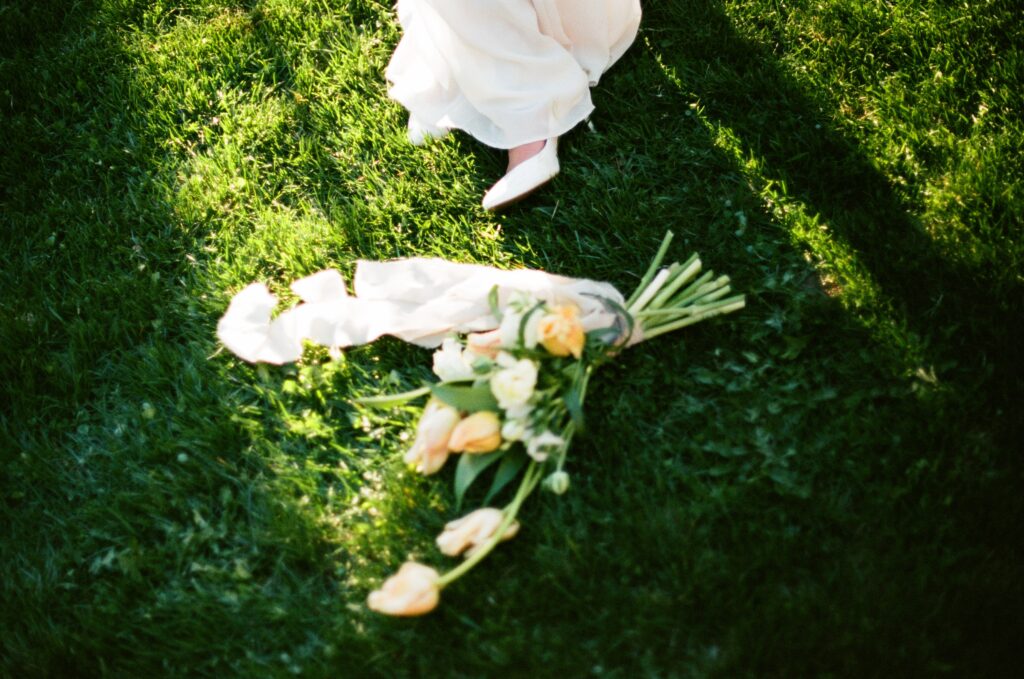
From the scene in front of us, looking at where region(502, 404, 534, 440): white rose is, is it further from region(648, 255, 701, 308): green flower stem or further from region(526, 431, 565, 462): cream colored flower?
region(648, 255, 701, 308): green flower stem

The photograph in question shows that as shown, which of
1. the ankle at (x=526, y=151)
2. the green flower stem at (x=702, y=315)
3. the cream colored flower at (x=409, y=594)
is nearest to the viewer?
the cream colored flower at (x=409, y=594)

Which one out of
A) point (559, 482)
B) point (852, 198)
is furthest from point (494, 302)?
point (852, 198)

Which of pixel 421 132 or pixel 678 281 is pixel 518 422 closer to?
pixel 678 281

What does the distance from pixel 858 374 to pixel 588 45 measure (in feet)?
5.07

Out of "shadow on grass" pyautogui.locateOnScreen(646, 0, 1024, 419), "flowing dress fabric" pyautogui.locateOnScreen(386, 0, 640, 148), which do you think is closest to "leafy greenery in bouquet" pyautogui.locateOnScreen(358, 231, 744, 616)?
"shadow on grass" pyautogui.locateOnScreen(646, 0, 1024, 419)

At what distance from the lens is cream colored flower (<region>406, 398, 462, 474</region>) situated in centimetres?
216

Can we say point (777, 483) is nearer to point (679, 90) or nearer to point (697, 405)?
point (697, 405)

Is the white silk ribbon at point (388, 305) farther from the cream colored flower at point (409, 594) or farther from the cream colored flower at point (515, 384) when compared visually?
the cream colored flower at point (409, 594)

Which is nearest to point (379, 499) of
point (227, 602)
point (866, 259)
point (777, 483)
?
point (227, 602)

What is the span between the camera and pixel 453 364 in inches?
90.0

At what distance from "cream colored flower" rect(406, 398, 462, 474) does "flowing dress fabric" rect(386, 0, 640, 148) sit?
1149mm

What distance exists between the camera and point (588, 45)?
301 centimetres

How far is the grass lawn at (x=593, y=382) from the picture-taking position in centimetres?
206

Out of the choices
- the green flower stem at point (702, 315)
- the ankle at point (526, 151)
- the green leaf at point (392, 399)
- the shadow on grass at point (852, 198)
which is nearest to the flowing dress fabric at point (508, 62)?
the ankle at point (526, 151)
